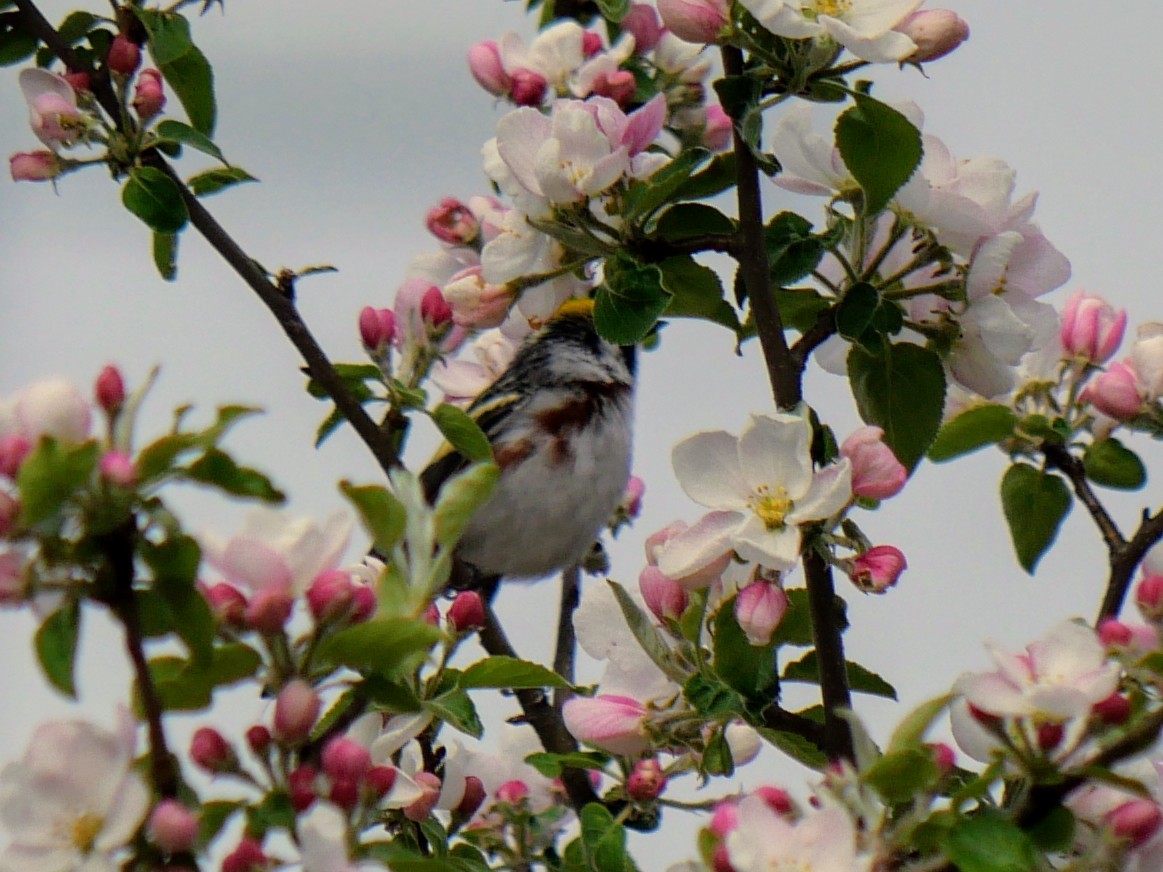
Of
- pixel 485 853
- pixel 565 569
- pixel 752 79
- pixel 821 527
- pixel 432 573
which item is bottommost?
pixel 565 569

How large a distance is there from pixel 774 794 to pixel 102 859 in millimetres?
755

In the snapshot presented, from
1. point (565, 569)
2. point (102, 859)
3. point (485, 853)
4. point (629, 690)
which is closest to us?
point (102, 859)

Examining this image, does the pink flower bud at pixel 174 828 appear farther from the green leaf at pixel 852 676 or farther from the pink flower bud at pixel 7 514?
the green leaf at pixel 852 676

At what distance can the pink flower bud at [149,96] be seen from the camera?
3.29 m

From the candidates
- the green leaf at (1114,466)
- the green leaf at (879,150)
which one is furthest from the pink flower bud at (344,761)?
the green leaf at (1114,466)

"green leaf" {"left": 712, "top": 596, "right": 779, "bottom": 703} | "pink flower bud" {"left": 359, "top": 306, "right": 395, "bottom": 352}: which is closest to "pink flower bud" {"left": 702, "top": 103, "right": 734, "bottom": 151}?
"pink flower bud" {"left": 359, "top": 306, "right": 395, "bottom": 352}

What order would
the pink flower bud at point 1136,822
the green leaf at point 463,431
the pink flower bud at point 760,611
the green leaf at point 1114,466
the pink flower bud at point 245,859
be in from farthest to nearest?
1. the green leaf at point 463,431
2. the green leaf at point 1114,466
3. the pink flower bud at point 760,611
4. the pink flower bud at point 1136,822
5. the pink flower bud at point 245,859

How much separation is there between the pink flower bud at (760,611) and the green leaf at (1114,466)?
2.58 feet

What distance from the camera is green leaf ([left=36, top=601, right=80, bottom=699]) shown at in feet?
5.49

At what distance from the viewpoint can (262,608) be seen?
171 cm

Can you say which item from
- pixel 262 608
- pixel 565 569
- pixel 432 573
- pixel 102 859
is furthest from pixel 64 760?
pixel 565 569

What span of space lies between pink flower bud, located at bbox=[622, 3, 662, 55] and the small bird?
3.86 ft

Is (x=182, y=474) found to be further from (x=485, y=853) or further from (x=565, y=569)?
(x=565, y=569)

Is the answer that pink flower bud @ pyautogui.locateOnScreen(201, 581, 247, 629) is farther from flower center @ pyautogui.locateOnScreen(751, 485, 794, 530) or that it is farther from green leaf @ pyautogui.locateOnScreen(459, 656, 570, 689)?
flower center @ pyautogui.locateOnScreen(751, 485, 794, 530)
